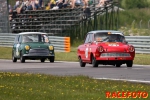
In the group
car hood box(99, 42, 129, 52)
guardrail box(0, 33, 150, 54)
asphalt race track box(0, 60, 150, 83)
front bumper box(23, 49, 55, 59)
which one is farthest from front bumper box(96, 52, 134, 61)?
guardrail box(0, 33, 150, 54)

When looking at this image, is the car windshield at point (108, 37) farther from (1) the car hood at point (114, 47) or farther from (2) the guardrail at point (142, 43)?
(2) the guardrail at point (142, 43)

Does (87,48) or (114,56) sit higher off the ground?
(87,48)

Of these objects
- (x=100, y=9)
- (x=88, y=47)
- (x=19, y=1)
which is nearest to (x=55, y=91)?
(x=88, y=47)

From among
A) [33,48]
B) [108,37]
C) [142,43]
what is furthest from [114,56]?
[142,43]

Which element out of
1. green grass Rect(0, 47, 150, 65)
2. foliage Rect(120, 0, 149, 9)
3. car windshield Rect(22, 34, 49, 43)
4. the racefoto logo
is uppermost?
the racefoto logo

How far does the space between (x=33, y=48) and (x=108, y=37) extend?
633 centimetres

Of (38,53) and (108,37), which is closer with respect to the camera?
Result: (108,37)

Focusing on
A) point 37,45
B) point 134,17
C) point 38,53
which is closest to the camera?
point 38,53

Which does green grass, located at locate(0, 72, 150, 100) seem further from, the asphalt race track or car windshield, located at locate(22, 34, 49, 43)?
car windshield, located at locate(22, 34, 49, 43)

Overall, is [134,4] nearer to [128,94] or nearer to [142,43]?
[142,43]

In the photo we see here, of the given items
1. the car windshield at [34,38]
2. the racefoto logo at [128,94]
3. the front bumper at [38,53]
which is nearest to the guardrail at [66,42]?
the car windshield at [34,38]

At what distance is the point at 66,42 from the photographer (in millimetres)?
43594

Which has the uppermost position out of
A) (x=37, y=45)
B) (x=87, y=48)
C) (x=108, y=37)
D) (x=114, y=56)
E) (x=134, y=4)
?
(x=108, y=37)

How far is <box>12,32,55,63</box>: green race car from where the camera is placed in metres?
32.5
